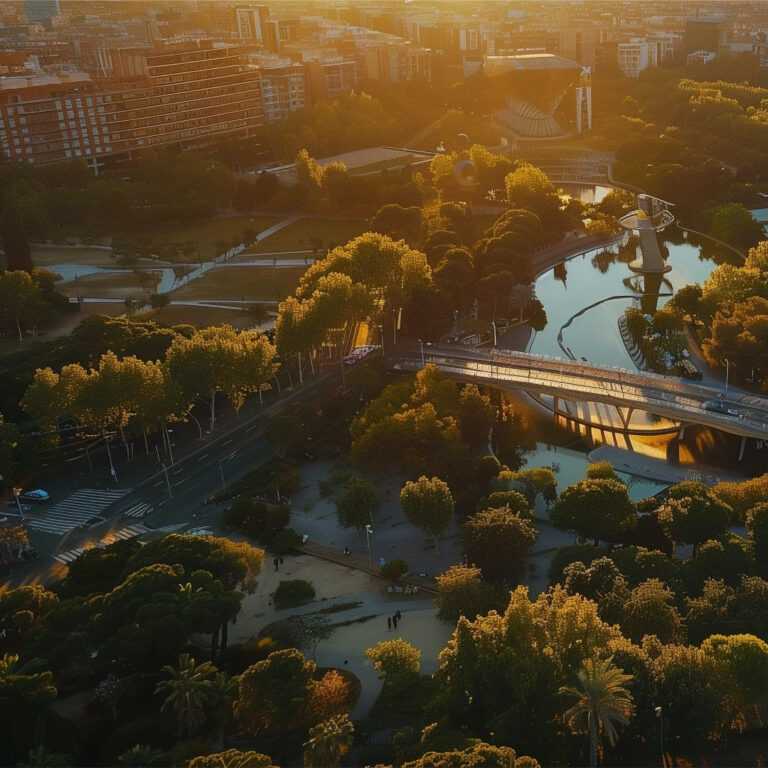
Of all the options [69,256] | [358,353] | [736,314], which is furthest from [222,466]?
[69,256]

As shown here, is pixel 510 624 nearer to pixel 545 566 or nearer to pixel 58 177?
pixel 545 566

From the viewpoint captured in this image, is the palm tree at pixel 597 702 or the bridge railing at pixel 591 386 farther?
the bridge railing at pixel 591 386

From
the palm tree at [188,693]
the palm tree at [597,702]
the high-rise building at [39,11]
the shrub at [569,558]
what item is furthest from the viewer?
the high-rise building at [39,11]

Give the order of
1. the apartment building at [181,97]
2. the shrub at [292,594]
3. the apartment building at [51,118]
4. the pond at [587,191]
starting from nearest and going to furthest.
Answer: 1. the shrub at [292,594]
2. the pond at [587,191]
3. the apartment building at [51,118]
4. the apartment building at [181,97]

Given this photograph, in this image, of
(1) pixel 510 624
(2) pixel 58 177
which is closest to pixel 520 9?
(2) pixel 58 177

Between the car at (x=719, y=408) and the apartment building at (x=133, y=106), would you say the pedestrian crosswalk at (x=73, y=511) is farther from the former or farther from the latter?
the apartment building at (x=133, y=106)

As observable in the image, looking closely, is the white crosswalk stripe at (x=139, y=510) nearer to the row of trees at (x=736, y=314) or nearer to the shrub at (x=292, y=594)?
the shrub at (x=292, y=594)

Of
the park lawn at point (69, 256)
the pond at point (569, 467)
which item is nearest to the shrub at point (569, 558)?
the pond at point (569, 467)

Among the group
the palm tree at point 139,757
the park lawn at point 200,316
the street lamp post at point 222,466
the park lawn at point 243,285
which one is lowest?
the street lamp post at point 222,466

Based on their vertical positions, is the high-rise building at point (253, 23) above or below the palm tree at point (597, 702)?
above
